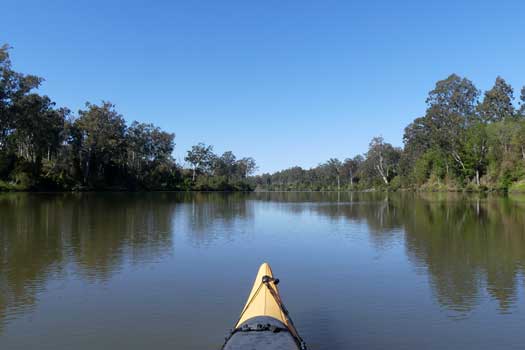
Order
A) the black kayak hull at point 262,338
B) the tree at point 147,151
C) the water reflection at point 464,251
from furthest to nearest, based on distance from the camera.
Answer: the tree at point 147,151 < the water reflection at point 464,251 < the black kayak hull at point 262,338

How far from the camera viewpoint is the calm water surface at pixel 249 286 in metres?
7.10

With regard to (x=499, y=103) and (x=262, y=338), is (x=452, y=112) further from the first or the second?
(x=262, y=338)

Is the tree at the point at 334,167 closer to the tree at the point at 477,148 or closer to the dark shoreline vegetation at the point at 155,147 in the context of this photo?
the dark shoreline vegetation at the point at 155,147

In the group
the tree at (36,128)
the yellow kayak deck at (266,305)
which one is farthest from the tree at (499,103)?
the yellow kayak deck at (266,305)

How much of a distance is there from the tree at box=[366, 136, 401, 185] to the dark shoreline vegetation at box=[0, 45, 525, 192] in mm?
4825

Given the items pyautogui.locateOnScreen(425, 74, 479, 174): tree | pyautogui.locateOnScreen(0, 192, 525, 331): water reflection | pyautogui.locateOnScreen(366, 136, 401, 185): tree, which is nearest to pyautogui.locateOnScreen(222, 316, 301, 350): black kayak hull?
pyautogui.locateOnScreen(0, 192, 525, 331): water reflection

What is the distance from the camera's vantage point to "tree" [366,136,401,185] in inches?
4232

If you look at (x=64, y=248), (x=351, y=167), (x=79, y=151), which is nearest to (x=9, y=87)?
(x=79, y=151)

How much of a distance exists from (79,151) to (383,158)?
71124 mm

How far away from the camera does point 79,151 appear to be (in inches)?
2955

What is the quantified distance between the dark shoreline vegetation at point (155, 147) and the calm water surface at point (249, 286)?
140 feet

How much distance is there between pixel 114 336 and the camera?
708cm

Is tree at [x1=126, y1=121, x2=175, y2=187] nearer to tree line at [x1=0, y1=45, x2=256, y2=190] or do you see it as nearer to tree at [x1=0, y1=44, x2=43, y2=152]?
tree line at [x1=0, y1=45, x2=256, y2=190]

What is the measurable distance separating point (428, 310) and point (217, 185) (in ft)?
318
